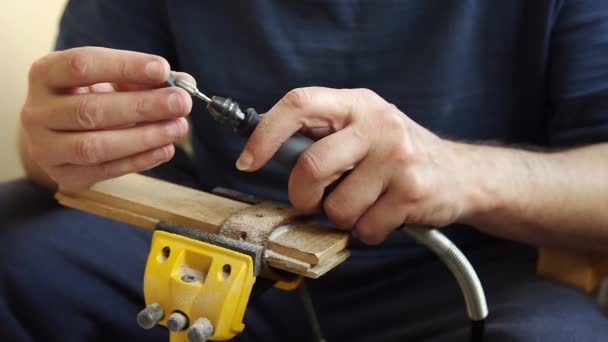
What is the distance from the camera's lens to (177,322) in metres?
0.53

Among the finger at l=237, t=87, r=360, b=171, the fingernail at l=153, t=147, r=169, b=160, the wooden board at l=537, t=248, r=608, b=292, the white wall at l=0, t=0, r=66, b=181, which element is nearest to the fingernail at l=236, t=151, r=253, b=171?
the finger at l=237, t=87, r=360, b=171

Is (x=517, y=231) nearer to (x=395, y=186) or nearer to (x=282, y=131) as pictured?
(x=395, y=186)

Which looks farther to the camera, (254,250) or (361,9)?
(361,9)

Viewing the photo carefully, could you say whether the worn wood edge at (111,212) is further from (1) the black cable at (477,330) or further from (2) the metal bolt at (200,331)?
(1) the black cable at (477,330)

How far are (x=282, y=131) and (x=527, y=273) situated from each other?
38 cm

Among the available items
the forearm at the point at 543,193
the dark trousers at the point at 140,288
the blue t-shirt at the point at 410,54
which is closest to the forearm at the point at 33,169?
the dark trousers at the point at 140,288

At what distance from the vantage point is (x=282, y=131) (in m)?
0.59

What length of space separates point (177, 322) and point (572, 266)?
0.47 meters

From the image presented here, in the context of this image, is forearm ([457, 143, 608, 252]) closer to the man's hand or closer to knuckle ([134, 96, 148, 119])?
the man's hand

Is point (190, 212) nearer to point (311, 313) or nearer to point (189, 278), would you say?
point (189, 278)

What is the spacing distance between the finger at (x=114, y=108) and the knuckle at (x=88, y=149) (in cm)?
1

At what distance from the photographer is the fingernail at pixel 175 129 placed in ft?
2.06

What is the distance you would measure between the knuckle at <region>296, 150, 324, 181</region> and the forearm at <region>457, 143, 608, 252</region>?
175mm

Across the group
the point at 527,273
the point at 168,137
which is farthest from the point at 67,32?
the point at 527,273
